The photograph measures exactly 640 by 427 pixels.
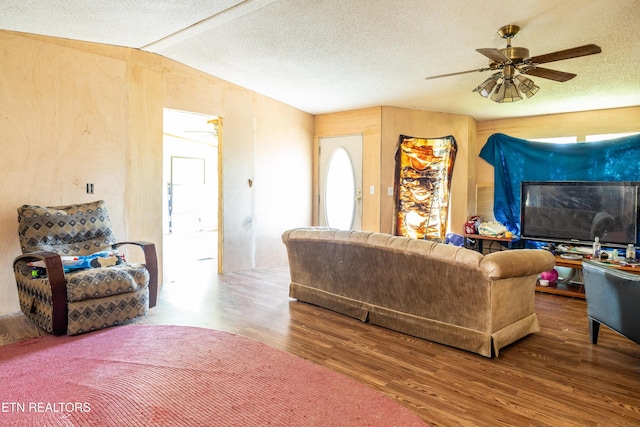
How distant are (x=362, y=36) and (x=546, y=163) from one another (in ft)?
12.3

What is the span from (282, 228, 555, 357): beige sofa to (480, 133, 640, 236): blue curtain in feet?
10.6

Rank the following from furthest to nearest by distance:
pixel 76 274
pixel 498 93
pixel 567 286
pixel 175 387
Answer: pixel 567 286
pixel 498 93
pixel 76 274
pixel 175 387

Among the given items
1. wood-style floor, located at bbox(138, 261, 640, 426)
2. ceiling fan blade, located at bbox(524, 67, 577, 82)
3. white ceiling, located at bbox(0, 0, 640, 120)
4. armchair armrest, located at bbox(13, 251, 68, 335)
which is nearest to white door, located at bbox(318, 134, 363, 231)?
white ceiling, located at bbox(0, 0, 640, 120)

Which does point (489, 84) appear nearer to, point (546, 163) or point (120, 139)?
point (546, 163)

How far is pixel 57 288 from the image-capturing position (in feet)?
8.97

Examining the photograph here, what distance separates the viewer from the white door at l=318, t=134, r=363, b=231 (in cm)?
597

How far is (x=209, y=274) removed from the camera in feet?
16.6

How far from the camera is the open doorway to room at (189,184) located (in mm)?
8367

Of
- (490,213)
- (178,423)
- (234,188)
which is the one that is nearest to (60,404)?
(178,423)

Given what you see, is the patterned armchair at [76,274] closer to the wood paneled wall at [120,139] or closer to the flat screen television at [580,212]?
the wood paneled wall at [120,139]

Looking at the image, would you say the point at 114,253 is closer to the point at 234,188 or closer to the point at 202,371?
the point at 202,371

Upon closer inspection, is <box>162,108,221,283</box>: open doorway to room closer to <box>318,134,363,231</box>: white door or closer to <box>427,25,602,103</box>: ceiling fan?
<box>318,134,363,231</box>: white door

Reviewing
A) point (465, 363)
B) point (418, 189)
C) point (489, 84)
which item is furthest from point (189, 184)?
point (465, 363)

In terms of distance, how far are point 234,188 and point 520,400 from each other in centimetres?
418
